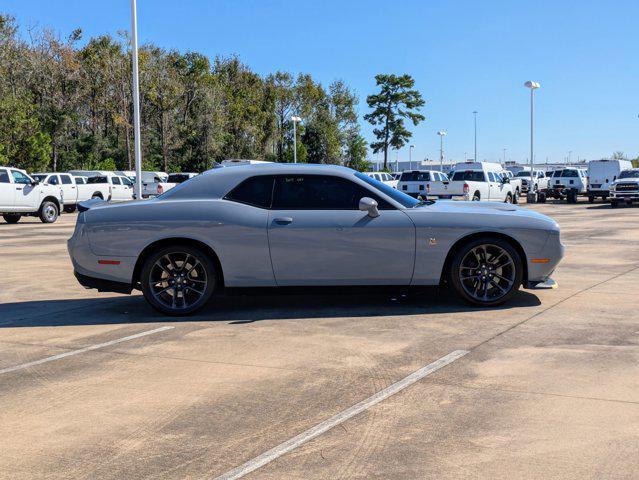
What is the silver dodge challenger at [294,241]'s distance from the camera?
7547mm

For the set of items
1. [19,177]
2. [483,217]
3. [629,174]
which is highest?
[629,174]

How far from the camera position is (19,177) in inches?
980

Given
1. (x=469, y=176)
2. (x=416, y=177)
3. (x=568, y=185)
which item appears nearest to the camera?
(x=469, y=176)

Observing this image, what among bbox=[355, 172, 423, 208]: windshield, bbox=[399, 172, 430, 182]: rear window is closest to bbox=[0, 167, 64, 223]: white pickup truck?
bbox=[399, 172, 430, 182]: rear window

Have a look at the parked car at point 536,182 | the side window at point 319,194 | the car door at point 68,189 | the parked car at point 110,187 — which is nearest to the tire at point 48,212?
the car door at point 68,189

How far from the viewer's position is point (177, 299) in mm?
7730

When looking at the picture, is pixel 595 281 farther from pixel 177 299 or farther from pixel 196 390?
pixel 196 390

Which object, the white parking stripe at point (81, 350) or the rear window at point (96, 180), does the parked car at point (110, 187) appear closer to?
the rear window at point (96, 180)

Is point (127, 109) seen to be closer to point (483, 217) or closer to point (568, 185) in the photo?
point (568, 185)

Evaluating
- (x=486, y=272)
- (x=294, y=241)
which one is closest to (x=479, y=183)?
(x=486, y=272)

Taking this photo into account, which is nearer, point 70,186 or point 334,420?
point 334,420

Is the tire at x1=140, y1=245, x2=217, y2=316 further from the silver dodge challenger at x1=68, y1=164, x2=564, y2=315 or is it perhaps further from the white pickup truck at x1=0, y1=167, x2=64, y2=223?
the white pickup truck at x1=0, y1=167, x2=64, y2=223

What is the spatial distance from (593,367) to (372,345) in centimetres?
181

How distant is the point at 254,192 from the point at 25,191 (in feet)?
64.9
